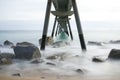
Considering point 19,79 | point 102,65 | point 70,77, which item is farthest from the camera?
point 102,65

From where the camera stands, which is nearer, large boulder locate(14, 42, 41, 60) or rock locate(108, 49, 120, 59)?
large boulder locate(14, 42, 41, 60)

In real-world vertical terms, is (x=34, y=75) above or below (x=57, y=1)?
below

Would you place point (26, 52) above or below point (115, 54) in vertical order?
above

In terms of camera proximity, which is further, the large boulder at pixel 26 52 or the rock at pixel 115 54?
the rock at pixel 115 54

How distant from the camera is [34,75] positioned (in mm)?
6805

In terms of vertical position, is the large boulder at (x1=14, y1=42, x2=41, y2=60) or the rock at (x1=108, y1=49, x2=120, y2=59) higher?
the large boulder at (x1=14, y1=42, x2=41, y2=60)

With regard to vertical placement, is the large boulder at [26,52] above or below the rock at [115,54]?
above

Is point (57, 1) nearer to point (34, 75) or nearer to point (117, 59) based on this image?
point (117, 59)

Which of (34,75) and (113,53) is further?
(113,53)

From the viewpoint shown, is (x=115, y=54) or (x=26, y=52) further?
(x=115, y=54)

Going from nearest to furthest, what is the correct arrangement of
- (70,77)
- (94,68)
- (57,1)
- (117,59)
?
(70,77)
(94,68)
(117,59)
(57,1)

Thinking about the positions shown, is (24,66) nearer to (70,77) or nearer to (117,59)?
(70,77)

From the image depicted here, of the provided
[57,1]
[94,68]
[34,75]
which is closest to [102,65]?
[94,68]

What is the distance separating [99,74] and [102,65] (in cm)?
152
